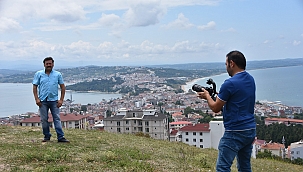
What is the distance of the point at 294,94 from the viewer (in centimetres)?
11244

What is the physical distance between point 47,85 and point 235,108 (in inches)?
159

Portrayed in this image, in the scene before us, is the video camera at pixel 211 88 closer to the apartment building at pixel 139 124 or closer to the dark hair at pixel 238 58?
the dark hair at pixel 238 58

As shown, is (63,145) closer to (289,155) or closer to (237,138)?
(237,138)

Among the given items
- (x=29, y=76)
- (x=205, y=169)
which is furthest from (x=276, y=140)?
(x=29, y=76)

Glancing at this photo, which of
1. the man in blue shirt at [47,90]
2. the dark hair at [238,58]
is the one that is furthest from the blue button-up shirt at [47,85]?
the dark hair at [238,58]

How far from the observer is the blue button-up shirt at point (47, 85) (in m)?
6.05

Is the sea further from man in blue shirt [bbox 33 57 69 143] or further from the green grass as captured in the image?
the green grass

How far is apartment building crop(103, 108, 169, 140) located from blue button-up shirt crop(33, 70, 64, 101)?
27.8 meters

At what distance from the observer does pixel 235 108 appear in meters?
3.12

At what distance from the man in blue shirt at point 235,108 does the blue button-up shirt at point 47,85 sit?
3710 mm

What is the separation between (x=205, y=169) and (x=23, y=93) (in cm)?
10921

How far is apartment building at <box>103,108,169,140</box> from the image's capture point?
1341 inches

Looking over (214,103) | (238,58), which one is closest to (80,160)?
(214,103)

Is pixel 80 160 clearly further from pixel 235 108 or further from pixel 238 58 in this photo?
pixel 238 58
